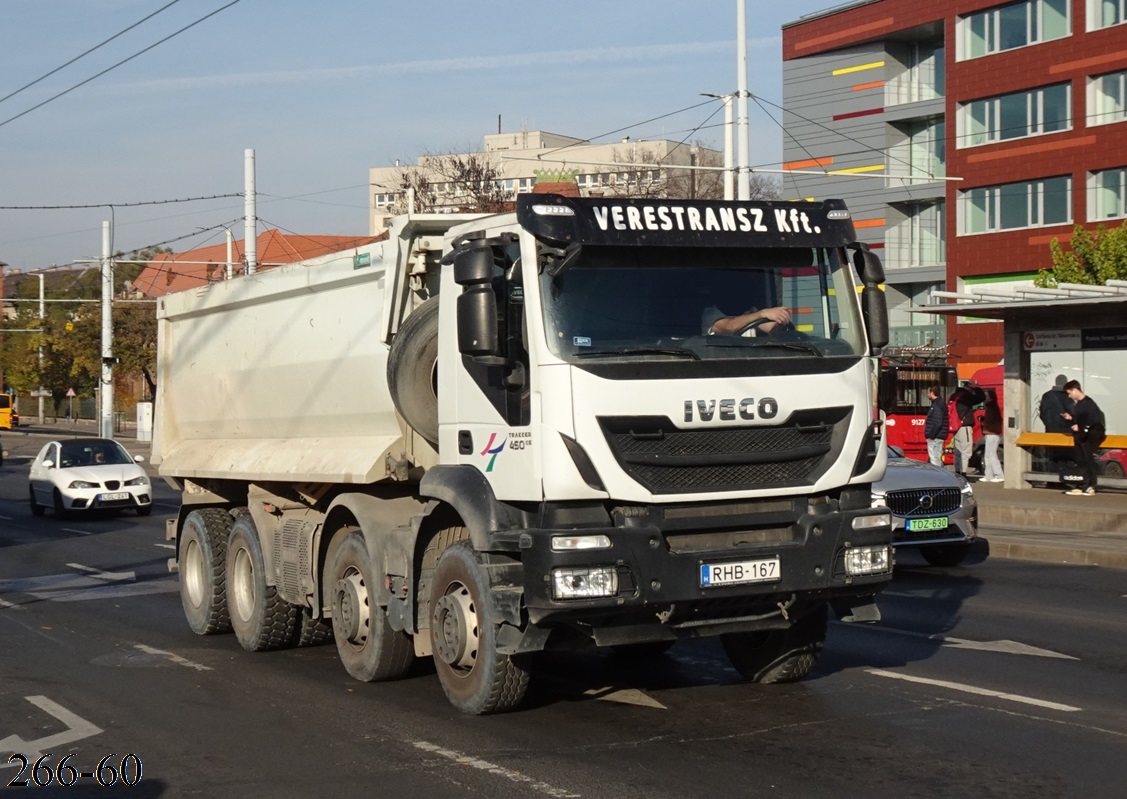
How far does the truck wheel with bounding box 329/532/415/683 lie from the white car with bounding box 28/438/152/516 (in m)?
18.4

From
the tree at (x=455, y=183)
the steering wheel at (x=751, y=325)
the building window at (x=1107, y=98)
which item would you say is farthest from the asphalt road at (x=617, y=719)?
the tree at (x=455, y=183)

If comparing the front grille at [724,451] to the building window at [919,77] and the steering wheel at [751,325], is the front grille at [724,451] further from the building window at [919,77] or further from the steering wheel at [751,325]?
the building window at [919,77]

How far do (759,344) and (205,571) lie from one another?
615 centimetres

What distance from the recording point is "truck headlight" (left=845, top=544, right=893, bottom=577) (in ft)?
25.0

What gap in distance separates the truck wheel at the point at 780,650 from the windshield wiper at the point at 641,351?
2.03 meters

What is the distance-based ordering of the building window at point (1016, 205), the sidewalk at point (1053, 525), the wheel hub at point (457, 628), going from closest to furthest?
1. the wheel hub at point (457, 628)
2. the sidewalk at point (1053, 525)
3. the building window at point (1016, 205)

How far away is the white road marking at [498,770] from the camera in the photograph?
6295 mm

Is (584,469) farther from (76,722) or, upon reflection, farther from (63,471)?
(63,471)

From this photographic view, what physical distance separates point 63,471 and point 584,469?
22266mm

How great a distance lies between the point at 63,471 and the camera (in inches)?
1068

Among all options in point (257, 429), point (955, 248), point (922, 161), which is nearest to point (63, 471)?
point (257, 429)

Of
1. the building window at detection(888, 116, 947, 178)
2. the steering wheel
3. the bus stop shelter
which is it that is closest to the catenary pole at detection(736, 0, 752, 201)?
the bus stop shelter

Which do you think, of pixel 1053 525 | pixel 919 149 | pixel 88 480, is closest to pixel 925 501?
pixel 1053 525

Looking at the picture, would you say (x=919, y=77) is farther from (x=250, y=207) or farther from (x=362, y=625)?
(x=362, y=625)
